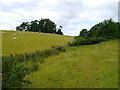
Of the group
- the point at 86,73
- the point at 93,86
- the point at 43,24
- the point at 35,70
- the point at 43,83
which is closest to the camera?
the point at 93,86

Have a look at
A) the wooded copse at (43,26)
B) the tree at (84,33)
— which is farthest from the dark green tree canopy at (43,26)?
the tree at (84,33)

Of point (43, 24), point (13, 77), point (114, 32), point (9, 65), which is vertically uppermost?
point (43, 24)

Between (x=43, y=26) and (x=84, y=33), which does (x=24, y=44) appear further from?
(x=43, y=26)

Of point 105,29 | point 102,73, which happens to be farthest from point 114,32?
point 102,73

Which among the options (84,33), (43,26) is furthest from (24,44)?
→ (43,26)

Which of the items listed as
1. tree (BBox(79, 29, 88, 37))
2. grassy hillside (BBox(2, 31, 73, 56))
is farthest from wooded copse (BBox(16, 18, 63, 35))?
grassy hillside (BBox(2, 31, 73, 56))

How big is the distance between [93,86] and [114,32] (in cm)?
2326

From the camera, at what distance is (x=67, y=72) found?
688 centimetres

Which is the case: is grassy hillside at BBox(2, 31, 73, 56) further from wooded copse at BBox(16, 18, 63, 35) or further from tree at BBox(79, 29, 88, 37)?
wooded copse at BBox(16, 18, 63, 35)

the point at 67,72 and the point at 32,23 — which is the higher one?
the point at 32,23

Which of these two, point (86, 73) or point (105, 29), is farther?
point (105, 29)

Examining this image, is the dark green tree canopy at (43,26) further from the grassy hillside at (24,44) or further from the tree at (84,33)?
the grassy hillside at (24,44)

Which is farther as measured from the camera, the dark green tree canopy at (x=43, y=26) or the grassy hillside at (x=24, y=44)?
the dark green tree canopy at (x=43, y=26)

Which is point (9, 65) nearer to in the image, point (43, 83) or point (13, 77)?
point (13, 77)
